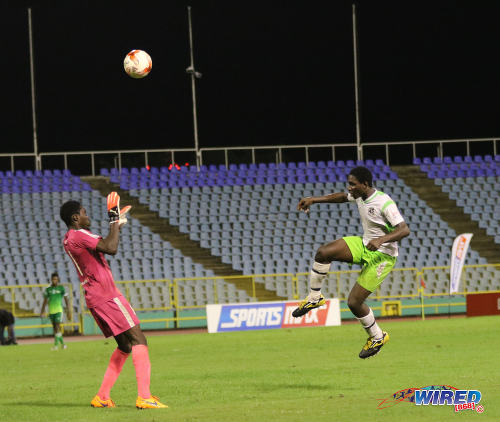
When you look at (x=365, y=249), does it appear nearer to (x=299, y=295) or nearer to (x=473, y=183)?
(x=299, y=295)

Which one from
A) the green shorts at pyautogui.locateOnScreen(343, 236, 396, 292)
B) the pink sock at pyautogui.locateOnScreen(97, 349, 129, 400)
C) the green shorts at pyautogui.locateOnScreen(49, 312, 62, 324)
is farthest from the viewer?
the green shorts at pyautogui.locateOnScreen(49, 312, 62, 324)

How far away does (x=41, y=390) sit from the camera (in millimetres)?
11680

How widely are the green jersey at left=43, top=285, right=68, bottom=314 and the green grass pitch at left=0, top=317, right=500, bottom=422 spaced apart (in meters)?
0.92

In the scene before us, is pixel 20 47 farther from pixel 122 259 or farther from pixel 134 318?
pixel 134 318

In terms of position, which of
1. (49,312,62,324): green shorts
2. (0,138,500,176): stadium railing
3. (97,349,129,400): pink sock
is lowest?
(49,312,62,324): green shorts

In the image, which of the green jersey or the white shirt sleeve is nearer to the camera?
the white shirt sleeve

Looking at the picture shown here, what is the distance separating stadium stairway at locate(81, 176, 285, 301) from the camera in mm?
28625

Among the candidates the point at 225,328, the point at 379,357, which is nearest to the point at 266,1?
the point at 225,328

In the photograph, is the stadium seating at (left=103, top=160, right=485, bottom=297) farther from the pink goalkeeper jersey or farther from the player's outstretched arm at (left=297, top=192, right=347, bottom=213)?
the pink goalkeeper jersey

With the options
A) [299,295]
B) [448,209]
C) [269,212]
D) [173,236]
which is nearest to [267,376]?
[299,295]

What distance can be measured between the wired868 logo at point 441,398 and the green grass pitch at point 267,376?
0.11 meters

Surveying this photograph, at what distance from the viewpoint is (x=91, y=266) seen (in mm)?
9266

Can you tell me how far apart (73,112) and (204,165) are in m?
6.82

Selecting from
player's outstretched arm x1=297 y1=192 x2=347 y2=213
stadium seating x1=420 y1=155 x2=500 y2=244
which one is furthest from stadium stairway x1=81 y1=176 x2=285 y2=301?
player's outstretched arm x1=297 y1=192 x2=347 y2=213
